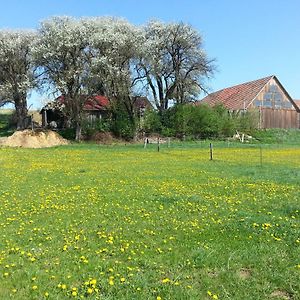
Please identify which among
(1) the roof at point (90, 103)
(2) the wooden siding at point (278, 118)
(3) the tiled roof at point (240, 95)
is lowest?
(2) the wooden siding at point (278, 118)

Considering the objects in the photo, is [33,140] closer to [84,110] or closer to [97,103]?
[84,110]

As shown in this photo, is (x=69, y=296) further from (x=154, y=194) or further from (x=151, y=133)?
(x=151, y=133)

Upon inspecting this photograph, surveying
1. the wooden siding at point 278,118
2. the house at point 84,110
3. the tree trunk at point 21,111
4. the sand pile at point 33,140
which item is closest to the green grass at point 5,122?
the tree trunk at point 21,111

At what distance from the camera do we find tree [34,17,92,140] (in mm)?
43969

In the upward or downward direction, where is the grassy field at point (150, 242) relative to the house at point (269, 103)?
downward

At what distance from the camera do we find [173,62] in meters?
50.9

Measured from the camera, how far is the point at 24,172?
18.5 meters

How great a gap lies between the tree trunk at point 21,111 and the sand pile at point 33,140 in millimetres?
9651

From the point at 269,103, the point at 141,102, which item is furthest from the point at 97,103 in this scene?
the point at 269,103

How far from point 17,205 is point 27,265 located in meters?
4.71

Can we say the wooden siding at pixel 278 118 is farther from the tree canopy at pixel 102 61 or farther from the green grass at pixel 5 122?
the green grass at pixel 5 122

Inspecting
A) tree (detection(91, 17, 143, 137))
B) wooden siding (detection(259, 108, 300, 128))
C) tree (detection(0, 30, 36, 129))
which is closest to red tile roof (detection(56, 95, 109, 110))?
tree (detection(91, 17, 143, 137))

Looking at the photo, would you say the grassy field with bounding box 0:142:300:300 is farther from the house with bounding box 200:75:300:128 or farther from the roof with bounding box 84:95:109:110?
the house with bounding box 200:75:300:128

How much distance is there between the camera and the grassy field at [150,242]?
17.5ft
